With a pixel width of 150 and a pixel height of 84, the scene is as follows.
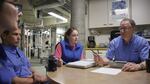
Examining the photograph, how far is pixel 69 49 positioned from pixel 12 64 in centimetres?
122

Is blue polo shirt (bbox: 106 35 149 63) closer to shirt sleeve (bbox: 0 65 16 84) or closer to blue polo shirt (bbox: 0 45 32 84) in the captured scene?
blue polo shirt (bbox: 0 45 32 84)

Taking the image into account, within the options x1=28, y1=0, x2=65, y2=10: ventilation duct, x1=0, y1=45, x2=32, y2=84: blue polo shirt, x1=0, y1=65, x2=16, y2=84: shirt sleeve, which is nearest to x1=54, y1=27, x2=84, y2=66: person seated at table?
x1=0, y1=45, x2=32, y2=84: blue polo shirt

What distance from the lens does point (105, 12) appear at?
509cm

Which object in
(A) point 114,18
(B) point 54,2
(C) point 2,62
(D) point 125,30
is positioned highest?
(B) point 54,2

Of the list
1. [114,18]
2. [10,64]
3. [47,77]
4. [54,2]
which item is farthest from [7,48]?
[54,2]

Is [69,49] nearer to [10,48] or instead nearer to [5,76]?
[10,48]

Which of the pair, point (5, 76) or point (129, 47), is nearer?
point (5, 76)

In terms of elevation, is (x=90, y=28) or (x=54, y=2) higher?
(x=54, y=2)

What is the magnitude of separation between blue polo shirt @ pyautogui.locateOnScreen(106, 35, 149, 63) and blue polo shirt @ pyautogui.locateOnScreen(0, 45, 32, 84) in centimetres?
115

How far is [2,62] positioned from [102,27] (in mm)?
3961

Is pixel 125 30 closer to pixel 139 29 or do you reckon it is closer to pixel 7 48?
pixel 7 48

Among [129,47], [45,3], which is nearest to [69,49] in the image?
[129,47]

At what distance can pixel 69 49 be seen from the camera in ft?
9.09

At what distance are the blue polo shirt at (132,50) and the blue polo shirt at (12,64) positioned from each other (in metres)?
1.15
